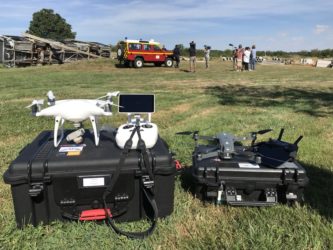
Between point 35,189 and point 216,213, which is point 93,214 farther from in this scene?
point 216,213

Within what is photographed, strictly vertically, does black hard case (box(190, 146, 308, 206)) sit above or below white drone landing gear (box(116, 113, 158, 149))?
below

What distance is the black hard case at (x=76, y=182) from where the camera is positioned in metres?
2.80

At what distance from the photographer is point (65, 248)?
2.80 meters

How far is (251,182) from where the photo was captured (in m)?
3.26

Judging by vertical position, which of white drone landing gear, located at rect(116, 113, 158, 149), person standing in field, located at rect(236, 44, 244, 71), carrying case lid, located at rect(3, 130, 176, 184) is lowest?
carrying case lid, located at rect(3, 130, 176, 184)

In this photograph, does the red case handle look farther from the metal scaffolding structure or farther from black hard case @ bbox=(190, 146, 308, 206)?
the metal scaffolding structure

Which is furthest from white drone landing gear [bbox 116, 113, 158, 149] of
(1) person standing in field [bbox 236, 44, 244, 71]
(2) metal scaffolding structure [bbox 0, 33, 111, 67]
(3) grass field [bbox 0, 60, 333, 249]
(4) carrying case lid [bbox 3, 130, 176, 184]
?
(2) metal scaffolding structure [bbox 0, 33, 111, 67]

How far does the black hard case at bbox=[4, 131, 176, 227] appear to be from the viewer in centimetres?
280

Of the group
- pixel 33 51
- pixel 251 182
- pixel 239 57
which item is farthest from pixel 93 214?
pixel 33 51

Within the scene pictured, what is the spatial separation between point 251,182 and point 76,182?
164 centimetres

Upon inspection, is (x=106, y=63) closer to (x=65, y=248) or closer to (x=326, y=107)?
(x=326, y=107)

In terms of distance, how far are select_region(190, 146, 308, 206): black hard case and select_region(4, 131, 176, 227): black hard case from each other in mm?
441

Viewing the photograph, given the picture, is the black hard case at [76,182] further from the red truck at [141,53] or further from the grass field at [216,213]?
the red truck at [141,53]

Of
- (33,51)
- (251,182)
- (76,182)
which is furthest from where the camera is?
(33,51)
